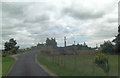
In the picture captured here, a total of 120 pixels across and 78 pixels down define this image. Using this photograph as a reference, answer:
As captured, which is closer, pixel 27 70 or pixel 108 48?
pixel 27 70

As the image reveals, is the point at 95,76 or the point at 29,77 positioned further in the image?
the point at 29,77

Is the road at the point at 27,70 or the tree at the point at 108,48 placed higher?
the tree at the point at 108,48

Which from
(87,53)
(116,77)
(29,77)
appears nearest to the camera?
(116,77)

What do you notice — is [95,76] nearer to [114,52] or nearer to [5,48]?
[114,52]

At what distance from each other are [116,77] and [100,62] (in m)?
1.99

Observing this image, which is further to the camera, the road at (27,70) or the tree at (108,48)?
the tree at (108,48)

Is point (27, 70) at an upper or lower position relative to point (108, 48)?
lower

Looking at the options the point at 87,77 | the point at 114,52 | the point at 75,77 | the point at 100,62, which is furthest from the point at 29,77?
the point at 114,52

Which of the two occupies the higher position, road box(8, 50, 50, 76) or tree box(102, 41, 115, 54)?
tree box(102, 41, 115, 54)

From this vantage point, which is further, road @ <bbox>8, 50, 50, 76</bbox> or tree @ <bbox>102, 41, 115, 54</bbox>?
tree @ <bbox>102, 41, 115, 54</bbox>

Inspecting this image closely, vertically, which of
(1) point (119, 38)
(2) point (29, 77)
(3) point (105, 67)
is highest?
(1) point (119, 38)

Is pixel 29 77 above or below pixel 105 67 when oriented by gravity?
below

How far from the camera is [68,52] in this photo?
45.9 metres

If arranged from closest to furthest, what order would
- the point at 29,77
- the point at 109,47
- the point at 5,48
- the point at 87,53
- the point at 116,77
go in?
the point at 116,77 < the point at 29,77 < the point at 87,53 < the point at 109,47 < the point at 5,48
